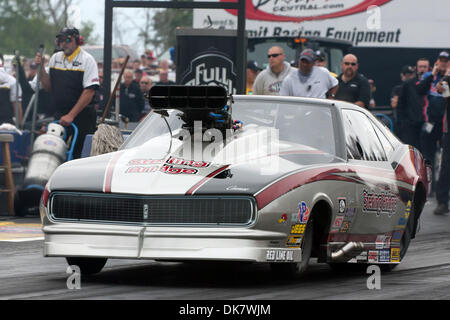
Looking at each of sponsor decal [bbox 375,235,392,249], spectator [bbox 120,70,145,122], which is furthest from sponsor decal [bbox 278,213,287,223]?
spectator [bbox 120,70,145,122]

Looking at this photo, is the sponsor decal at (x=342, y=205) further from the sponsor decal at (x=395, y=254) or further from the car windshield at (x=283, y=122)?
the sponsor decal at (x=395, y=254)

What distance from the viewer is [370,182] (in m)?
9.26

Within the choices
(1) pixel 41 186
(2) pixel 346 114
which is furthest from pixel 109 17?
(2) pixel 346 114

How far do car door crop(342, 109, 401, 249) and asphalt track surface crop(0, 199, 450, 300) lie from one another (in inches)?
14.7

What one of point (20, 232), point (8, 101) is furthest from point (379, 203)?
point (8, 101)

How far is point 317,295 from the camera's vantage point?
25.4 feet

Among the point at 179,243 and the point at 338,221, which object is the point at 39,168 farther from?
the point at 179,243

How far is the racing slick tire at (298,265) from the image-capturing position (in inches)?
328

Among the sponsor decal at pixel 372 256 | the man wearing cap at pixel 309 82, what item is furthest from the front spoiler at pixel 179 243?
the man wearing cap at pixel 309 82

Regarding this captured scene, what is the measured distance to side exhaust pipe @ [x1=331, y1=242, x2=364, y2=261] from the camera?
8.78 meters

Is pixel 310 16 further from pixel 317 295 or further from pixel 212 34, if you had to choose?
pixel 317 295

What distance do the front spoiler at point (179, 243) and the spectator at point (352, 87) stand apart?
7755mm

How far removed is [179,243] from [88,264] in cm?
116

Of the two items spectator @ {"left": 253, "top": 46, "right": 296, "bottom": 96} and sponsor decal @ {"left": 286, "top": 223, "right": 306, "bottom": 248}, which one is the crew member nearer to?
spectator @ {"left": 253, "top": 46, "right": 296, "bottom": 96}
